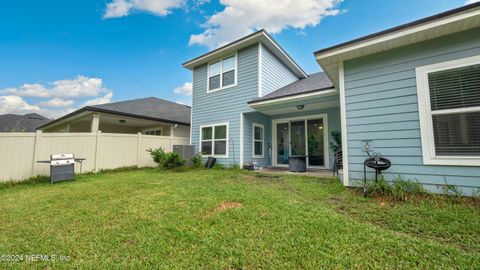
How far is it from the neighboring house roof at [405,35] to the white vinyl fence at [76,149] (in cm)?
845

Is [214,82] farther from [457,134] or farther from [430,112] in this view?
[457,134]

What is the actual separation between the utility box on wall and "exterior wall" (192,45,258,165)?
713 mm

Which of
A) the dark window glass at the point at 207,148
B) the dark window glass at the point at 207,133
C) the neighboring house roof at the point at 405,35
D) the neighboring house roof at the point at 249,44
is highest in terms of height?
the neighboring house roof at the point at 249,44

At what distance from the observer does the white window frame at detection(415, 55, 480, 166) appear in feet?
10.2

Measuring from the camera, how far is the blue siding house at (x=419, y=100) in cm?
313

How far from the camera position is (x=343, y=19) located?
28.5 ft

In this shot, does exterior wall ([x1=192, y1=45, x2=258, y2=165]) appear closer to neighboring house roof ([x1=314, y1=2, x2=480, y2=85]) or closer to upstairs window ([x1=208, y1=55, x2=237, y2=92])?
upstairs window ([x1=208, y1=55, x2=237, y2=92])

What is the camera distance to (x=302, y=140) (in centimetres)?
823

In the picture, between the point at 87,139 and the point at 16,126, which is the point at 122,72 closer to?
the point at 87,139

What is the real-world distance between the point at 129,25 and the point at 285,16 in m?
7.99

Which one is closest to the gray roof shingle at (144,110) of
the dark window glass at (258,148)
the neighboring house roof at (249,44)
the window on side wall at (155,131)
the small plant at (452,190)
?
the window on side wall at (155,131)

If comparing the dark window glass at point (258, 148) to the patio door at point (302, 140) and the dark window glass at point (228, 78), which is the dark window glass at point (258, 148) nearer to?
the patio door at point (302, 140)

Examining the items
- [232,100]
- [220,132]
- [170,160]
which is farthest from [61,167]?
[232,100]

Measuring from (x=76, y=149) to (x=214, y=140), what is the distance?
17.6 feet
